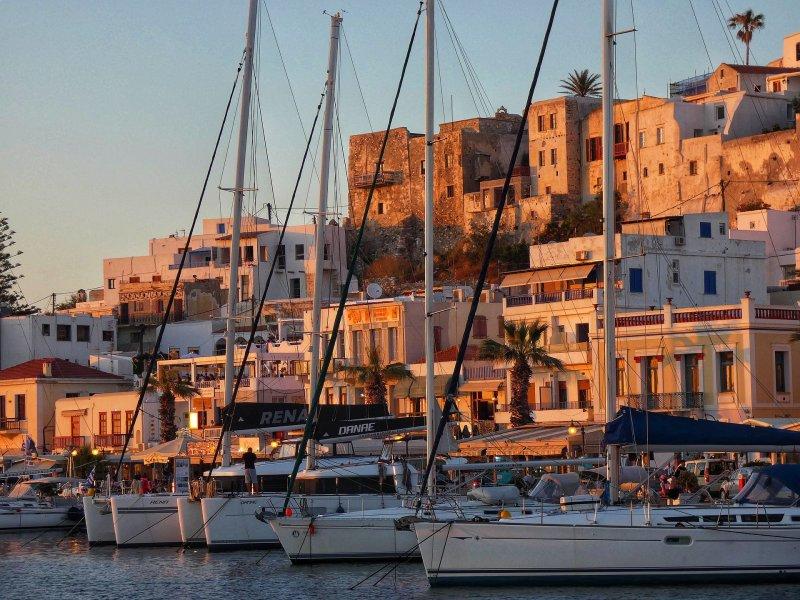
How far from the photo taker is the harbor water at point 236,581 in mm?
33500

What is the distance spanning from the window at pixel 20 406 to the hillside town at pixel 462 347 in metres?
0.51

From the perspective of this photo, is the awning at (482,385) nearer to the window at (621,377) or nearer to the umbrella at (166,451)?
the window at (621,377)

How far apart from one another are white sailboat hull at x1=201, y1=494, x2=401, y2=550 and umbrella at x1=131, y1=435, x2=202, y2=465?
16.0 meters

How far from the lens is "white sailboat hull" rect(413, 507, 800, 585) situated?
32969 mm

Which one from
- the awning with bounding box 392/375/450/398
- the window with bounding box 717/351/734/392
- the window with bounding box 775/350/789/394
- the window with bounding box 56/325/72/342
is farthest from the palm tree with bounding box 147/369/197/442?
the window with bounding box 775/350/789/394

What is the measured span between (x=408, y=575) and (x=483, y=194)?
79.2 m

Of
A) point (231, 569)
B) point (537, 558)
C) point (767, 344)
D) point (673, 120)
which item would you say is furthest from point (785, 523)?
point (673, 120)

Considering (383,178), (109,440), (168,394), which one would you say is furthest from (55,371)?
(383,178)

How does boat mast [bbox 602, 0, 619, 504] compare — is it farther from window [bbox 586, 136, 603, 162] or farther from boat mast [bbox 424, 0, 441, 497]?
window [bbox 586, 136, 603, 162]

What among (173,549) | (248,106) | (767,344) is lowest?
(173,549)

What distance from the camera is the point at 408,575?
39.2 m

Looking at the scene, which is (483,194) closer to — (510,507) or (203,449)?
(203,449)

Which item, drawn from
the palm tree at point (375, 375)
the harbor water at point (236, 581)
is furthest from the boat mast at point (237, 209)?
the palm tree at point (375, 375)

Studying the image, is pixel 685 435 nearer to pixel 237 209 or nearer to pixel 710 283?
pixel 237 209
